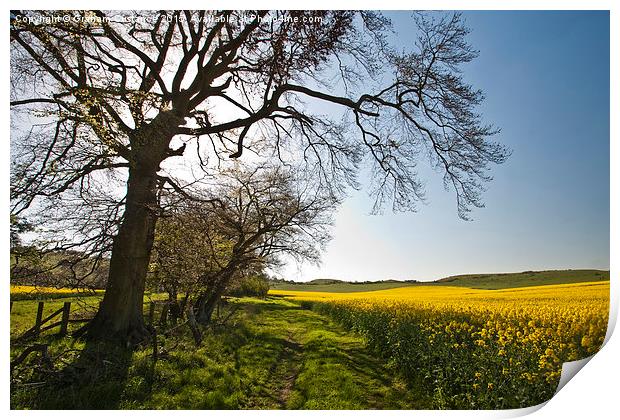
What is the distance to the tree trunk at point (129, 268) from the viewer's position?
5895 millimetres

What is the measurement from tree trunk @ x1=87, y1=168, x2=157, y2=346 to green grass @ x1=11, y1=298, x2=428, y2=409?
49 centimetres

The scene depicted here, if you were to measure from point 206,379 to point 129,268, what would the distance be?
90.4 inches

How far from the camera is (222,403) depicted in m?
4.66

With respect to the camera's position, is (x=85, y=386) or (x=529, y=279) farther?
(x=529, y=279)

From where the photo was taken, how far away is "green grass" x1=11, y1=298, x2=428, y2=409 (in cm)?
418

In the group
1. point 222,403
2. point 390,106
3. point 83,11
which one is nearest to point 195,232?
point 222,403

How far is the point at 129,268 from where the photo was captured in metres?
6.16

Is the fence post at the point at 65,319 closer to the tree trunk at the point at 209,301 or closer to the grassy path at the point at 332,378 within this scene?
the grassy path at the point at 332,378

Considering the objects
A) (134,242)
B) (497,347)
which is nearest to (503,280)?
(497,347)

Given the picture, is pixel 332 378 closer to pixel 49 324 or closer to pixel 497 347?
pixel 497 347

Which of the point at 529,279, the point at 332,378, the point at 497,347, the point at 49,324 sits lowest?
the point at 332,378

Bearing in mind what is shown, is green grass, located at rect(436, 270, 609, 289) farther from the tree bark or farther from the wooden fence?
the wooden fence

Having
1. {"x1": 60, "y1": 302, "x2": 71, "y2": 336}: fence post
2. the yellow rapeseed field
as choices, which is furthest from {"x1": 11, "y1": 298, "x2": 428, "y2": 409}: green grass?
the yellow rapeseed field
